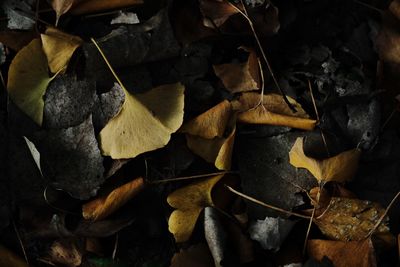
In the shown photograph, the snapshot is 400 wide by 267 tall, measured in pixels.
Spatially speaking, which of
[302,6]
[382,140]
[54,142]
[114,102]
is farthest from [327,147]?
[54,142]

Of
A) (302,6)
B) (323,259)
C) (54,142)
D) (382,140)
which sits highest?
(302,6)

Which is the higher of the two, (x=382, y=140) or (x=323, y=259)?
(x=382, y=140)

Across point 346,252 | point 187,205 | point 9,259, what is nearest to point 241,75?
point 187,205

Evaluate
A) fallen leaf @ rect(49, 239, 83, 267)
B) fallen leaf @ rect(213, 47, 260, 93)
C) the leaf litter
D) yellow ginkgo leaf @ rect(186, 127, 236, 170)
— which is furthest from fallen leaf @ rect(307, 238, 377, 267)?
fallen leaf @ rect(49, 239, 83, 267)

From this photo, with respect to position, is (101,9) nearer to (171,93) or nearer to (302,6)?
(171,93)

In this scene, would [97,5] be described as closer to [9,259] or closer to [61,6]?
[61,6]

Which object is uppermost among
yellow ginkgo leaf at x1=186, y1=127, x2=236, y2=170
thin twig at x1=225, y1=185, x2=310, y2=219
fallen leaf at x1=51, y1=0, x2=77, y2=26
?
fallen leaf at x1=51, y1=0, x2=77, y2=26

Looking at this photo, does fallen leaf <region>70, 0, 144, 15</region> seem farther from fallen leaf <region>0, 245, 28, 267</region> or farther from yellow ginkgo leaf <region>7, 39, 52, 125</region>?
A: fallen leaf <region>0, 245, 28, 267</region>
